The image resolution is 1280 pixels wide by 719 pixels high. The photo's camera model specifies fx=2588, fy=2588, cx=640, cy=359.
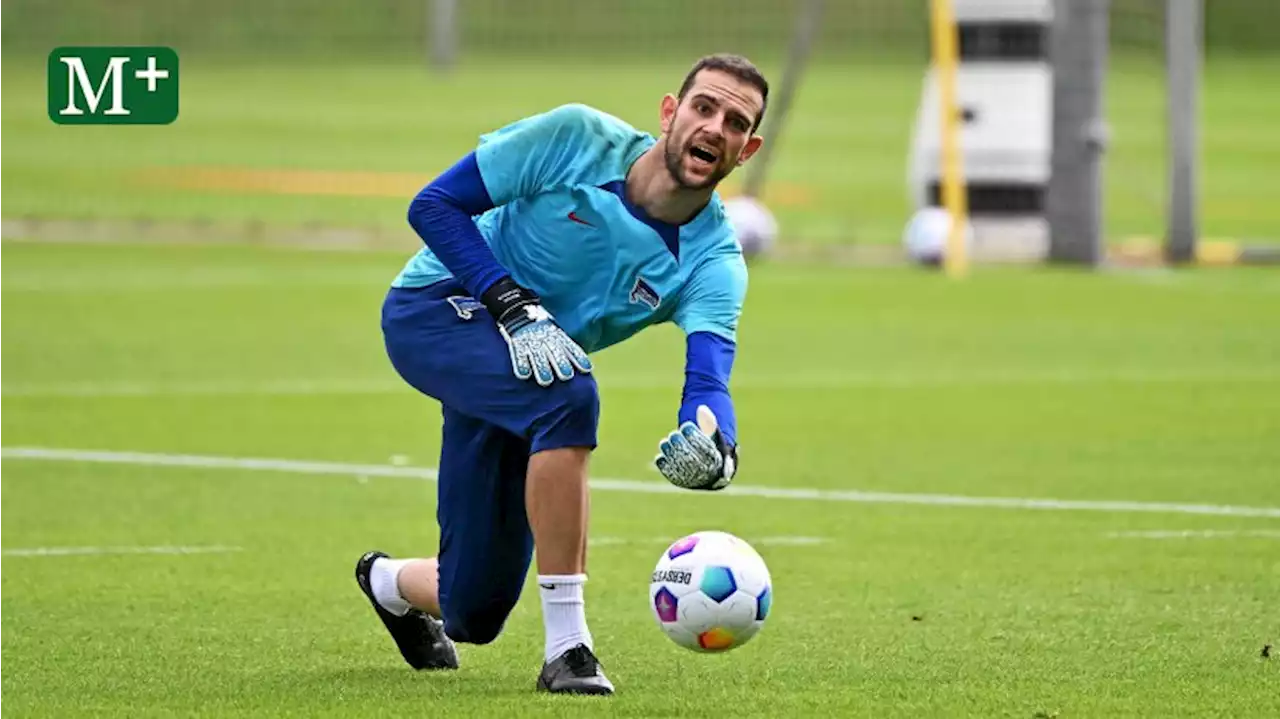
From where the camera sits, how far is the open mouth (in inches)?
290

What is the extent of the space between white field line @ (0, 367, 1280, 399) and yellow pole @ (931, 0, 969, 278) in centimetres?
639

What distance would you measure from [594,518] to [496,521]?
3.44m

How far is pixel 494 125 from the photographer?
4081 cm

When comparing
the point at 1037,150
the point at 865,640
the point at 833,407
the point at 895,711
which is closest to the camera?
the point at 895,711

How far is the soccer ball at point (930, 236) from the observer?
23.0 m

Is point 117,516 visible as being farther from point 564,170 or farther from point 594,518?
point 564,170

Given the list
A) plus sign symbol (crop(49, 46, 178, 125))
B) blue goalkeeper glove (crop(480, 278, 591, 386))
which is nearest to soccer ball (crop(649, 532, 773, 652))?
blue goalkeeper glove (crop(480, 278, 591, 386))

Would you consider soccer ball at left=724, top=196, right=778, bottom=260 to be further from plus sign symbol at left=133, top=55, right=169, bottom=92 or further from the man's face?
the man's face

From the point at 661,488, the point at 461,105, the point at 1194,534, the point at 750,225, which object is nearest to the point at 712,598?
the point at 1194,534

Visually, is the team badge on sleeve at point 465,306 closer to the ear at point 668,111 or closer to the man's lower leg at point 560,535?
the man's lower leg at point 560,535

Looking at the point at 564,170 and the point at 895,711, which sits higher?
the point at 564,170

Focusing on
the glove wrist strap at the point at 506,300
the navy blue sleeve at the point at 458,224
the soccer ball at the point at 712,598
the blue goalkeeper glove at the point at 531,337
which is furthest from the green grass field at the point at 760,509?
the navy blue sleeve at the point at 458,224

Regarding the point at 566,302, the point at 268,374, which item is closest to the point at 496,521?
the point at 566,302

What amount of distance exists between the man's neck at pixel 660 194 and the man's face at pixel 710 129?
0.06 meters
